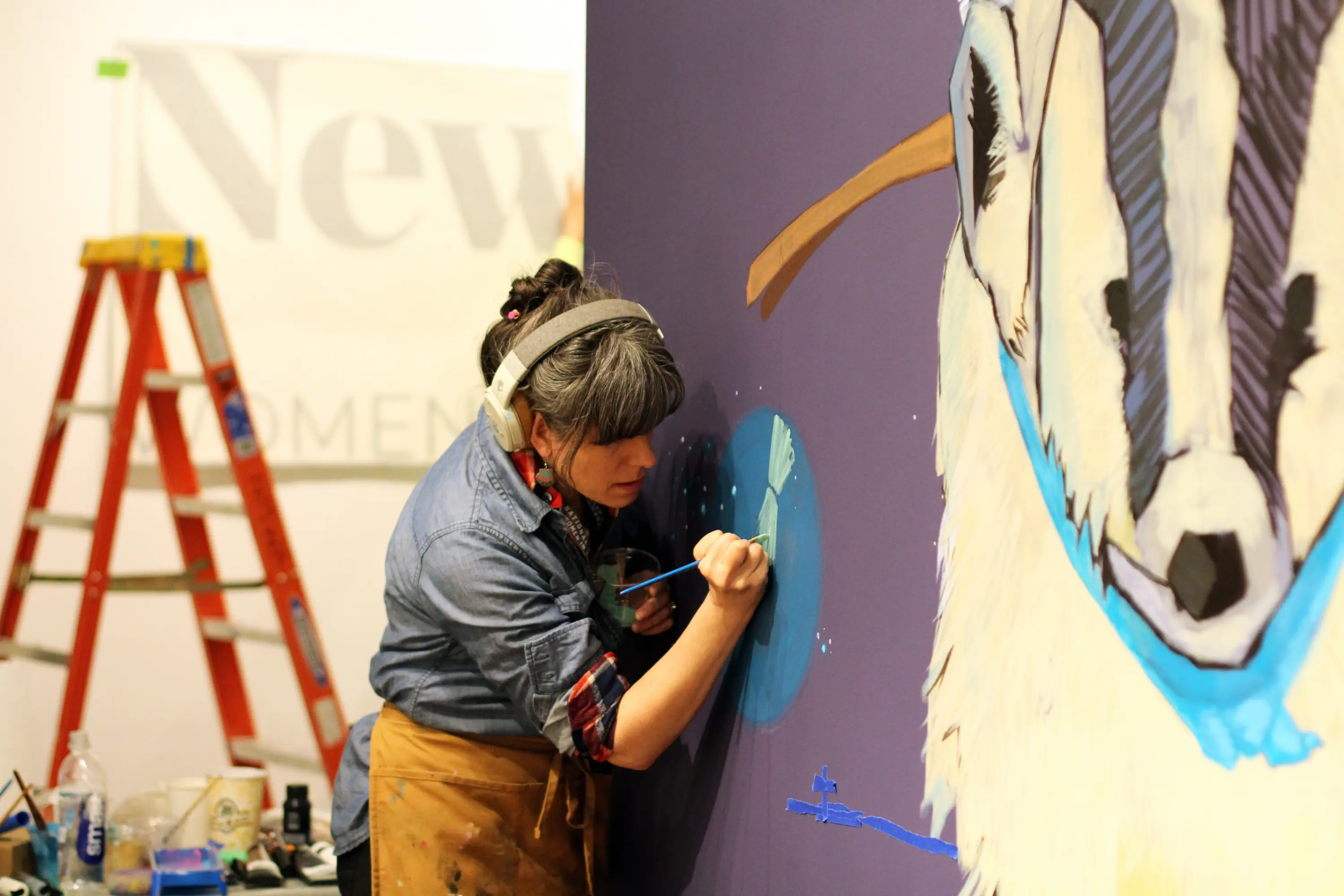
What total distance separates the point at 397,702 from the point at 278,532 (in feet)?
5.11

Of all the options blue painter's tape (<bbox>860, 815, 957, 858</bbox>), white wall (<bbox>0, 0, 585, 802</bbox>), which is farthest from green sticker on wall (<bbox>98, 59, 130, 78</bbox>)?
blue painter's tape (<bbox>860, 815, 957, 858</bbox>)

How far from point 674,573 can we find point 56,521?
7.32 feet

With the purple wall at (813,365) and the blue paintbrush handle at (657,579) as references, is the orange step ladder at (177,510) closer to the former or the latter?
the purple wall at (813,365)

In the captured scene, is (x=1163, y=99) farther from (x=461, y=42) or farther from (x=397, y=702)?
(x=461, y=42)

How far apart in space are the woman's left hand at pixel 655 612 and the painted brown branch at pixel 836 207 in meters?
0.42

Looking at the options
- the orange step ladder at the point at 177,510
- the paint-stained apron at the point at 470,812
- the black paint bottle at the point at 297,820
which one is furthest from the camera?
the orange step ladder at the point at 177,510

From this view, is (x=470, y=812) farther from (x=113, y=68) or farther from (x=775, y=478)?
(x=113, y=68)

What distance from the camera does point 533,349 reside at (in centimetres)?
147

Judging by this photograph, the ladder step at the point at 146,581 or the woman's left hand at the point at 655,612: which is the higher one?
the woman's left hand at the point at 655,612

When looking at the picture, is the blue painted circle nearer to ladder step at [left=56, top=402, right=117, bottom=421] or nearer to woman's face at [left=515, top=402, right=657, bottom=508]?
woman's face at [left=515, top=402, right=657, bottom=508]

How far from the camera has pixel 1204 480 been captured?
2.46 feet

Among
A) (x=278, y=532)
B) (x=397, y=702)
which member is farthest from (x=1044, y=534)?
(x=278, y=532)

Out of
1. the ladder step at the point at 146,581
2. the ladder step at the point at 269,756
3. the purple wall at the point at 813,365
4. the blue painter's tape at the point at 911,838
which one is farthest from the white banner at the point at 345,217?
the blue painter's tape at the point at 911,838

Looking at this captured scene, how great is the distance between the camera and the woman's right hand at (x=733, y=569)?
1.36m
